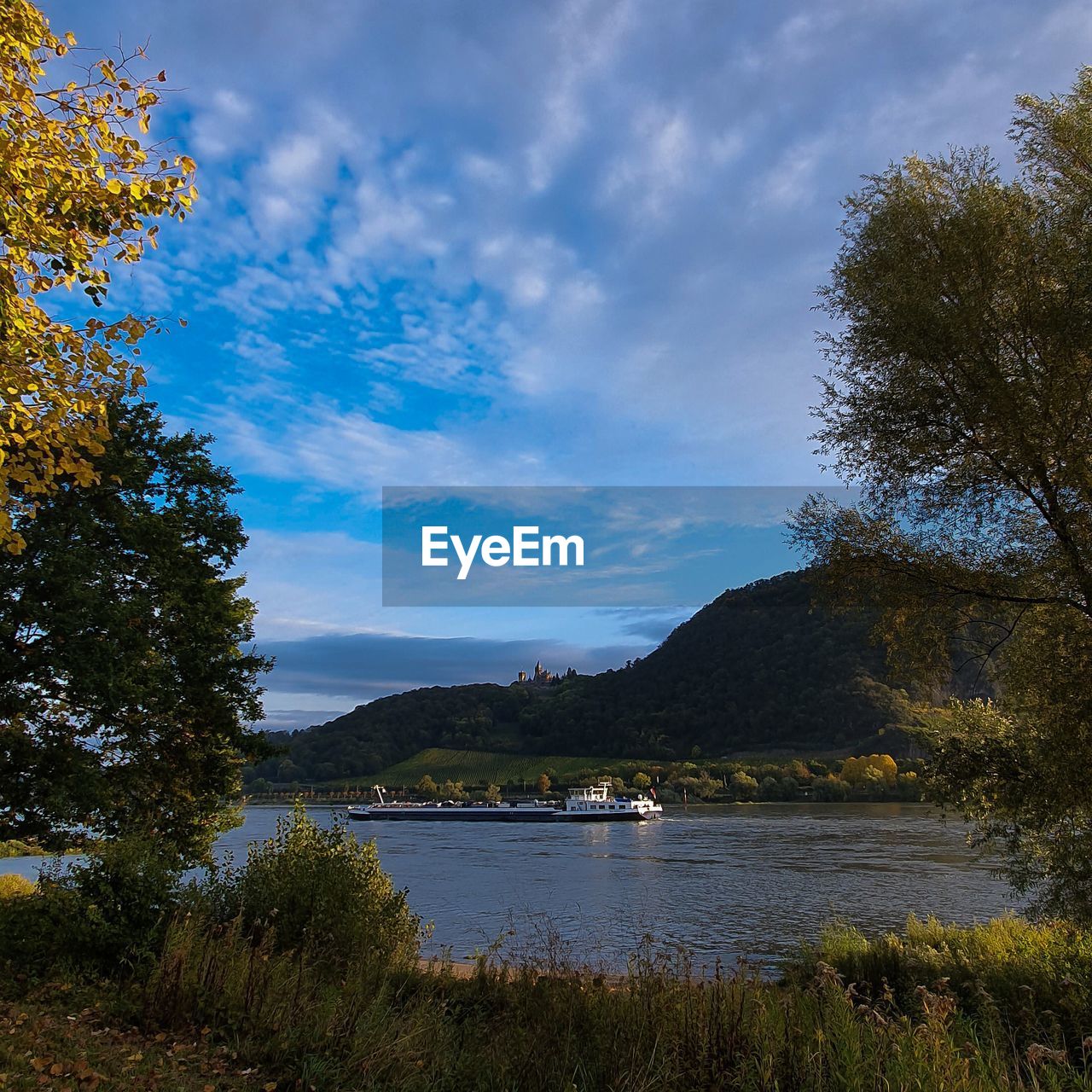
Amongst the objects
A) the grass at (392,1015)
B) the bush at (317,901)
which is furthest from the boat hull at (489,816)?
the grass at (392,1015)

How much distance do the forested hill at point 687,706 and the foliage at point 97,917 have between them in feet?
306

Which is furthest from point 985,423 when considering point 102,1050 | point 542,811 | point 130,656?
point 542,811

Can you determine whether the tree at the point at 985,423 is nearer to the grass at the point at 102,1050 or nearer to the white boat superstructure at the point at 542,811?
the grass at the point at 102,1050

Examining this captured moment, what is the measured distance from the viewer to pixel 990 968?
40.4 ft

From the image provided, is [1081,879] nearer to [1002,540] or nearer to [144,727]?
[1002,540]

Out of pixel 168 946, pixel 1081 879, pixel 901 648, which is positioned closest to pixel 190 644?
pixel 168 946

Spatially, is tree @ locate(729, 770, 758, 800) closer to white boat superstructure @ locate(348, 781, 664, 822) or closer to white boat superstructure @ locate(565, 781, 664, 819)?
white boat superstructure @ locate(348, 781, 664, 822)

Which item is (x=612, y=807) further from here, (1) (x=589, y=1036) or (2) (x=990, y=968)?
(1) (x=589, y=1036)

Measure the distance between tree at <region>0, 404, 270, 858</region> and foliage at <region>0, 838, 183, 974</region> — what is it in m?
5.23

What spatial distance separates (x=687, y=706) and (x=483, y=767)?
125 ft

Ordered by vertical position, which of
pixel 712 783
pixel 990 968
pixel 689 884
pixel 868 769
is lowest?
pixel 712 783

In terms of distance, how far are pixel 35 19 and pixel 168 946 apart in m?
8.30

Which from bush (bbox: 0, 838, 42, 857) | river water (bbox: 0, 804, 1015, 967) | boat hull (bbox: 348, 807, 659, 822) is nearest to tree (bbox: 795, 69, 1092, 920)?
river water (bbox: 0, 804, 1015, 967)

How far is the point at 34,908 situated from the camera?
958cm
